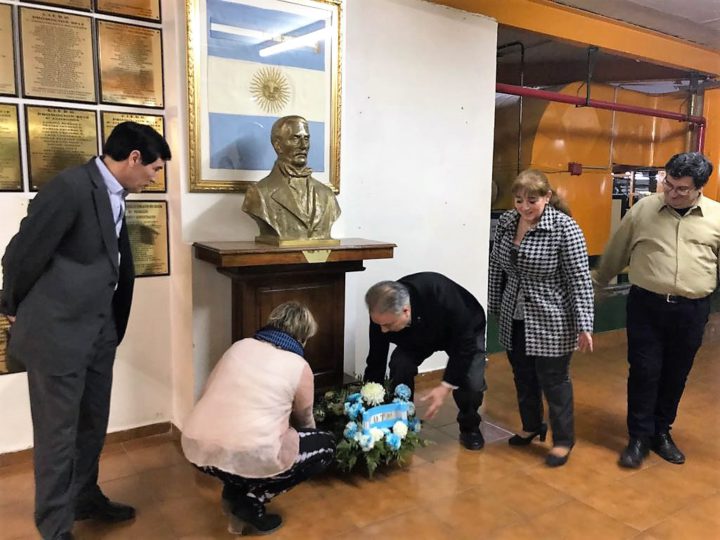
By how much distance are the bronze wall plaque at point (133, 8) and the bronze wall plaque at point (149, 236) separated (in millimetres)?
874

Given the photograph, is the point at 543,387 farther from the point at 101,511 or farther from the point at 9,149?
the point at 9,149

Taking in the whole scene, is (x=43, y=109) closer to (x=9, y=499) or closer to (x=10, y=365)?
(x=10, y=365)

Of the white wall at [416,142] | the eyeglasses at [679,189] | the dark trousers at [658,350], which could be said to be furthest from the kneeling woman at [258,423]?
the eyeglasses at [679,189]

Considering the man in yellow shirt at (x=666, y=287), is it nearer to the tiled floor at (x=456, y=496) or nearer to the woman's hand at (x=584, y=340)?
the tiled floor at (x=456, y=496)

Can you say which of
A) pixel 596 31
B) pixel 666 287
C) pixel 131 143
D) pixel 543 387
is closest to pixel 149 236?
pixel 131 143

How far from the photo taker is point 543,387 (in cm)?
293

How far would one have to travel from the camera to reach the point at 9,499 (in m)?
2.55

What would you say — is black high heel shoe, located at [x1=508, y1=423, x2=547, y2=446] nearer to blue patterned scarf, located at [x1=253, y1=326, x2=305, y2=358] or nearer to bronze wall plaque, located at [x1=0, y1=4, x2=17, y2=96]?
blue patterned scarf, located at [x1=253, y1=326, x2=305, y2=358]

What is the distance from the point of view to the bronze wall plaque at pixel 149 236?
9.78ft

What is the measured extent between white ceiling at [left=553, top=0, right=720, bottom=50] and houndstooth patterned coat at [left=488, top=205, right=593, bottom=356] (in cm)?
256

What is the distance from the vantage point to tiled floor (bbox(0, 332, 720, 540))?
2.34m

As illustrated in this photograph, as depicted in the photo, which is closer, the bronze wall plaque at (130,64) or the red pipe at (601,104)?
the bronze wall plaque at (130,64)

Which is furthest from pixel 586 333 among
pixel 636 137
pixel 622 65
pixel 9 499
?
pixel 622 65

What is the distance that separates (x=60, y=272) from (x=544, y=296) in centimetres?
200
